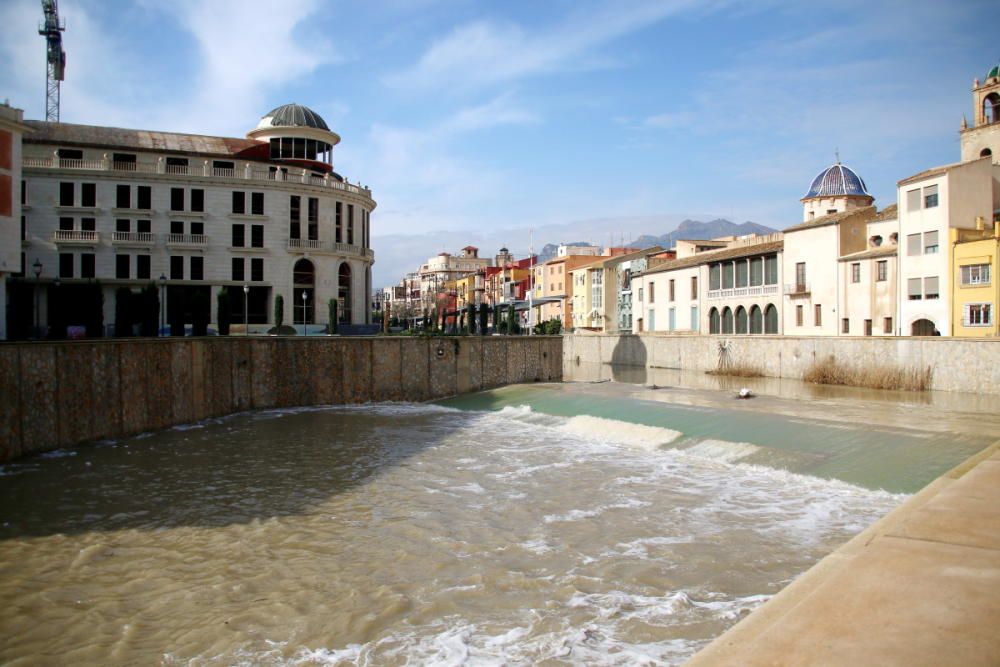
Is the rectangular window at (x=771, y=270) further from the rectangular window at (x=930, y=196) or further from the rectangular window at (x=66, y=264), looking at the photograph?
the rectangular window at (x=66, y=264)

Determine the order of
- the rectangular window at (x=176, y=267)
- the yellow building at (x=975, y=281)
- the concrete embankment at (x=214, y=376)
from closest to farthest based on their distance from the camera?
the concrete embankment at (x=214, y=376) < the yellow building at (x=975, y=281) < the rectangular window at (x=176, y=267)

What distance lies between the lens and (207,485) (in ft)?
57.7

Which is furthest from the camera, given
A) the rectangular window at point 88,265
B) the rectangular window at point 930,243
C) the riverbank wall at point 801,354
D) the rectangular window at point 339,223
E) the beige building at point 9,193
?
the rectangular window at point 339,223

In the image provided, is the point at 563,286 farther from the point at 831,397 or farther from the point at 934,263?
the point at 831,397

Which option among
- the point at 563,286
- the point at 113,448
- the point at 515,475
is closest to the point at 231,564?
the point at 515,475

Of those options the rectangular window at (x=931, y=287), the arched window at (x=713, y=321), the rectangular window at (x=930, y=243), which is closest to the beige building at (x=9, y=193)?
the rectangular window at (x=931, y=287)

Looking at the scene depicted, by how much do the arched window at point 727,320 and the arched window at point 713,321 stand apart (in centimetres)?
85

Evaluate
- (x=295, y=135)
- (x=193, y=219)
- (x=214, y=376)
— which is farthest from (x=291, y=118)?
(x=214, y=376)

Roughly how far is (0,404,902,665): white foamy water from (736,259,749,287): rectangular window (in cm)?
3871

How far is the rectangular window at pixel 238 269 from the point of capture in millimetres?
55625

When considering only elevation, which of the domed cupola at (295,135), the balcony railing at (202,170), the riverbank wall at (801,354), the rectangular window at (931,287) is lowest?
the riverbank wall at (801,354)

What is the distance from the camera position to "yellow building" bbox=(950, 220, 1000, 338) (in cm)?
3603

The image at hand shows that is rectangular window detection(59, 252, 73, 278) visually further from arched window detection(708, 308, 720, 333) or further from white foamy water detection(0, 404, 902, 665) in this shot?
arched window detection(708, 308, 720, 333)

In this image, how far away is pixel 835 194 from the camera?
70750mm
